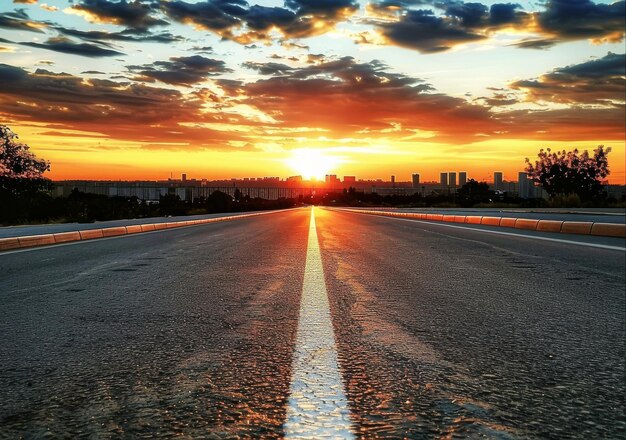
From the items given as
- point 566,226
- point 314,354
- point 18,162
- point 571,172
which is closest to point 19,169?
point 18,162

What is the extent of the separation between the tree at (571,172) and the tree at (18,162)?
58985 mm

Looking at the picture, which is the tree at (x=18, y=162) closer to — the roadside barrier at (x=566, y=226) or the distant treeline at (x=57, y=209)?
the distant treeline at (x=57, y=209)

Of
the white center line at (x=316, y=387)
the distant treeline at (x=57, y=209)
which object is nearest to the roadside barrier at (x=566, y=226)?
the white center line at (x=316, y=387)

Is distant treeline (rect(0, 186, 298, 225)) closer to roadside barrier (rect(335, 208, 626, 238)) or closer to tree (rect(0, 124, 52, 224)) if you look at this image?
tree (rect(0, 124, 52, 224))

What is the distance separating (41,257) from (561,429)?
10.0 metres

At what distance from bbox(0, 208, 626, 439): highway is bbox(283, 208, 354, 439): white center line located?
1 centimetres

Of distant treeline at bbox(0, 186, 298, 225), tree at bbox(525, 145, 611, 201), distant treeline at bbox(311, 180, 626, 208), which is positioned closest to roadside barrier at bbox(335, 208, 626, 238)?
distant treeline at bbox(0, 186, 298, 225)

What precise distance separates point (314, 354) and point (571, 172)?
8075 cm

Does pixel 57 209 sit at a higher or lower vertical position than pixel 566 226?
higher

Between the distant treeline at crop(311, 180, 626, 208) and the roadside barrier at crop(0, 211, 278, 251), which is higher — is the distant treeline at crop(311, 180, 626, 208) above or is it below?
above

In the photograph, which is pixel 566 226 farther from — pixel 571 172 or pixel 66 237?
pixel 571 172

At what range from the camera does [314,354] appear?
3.68 m

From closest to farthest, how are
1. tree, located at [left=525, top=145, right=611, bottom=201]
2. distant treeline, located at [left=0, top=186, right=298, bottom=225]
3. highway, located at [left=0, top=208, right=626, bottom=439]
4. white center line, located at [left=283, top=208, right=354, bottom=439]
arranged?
white center line, located at [left=283, top=208, right=354, bottom=439]
highway, located at [left=0, top=208, right=626, bottom=439]
distant treeline, located at [left=0, top=186, right=298, bottom=225]
tree, located at [left=525, top=145, right=611, bottom=201]

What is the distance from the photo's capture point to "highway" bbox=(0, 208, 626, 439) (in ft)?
8.39
